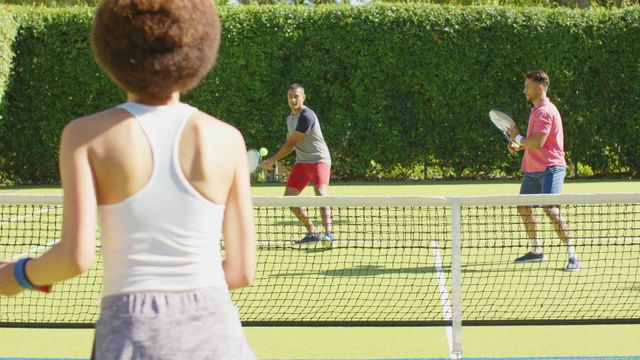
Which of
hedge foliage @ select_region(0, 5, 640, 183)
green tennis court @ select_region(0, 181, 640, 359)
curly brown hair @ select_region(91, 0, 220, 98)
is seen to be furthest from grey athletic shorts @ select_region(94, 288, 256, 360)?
hedge foliage @ select_region(0, 5, 640, 183)

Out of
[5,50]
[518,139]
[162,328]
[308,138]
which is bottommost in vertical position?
[308,138]

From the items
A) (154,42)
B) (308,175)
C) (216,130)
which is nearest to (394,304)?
(308,175)

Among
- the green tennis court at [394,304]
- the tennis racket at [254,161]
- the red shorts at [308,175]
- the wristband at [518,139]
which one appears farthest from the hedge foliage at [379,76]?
the wristband at [518,139]

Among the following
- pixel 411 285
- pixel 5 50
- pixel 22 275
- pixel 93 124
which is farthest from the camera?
pixel 5 50

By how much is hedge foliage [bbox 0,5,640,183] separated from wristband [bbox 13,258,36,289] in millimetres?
16274

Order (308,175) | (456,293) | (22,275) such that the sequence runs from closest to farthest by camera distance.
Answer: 1. (22,275)
2. (456,293)
3. (308,175)

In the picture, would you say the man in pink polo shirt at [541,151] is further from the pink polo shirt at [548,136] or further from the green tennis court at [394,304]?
the green tennis court at [394,304]

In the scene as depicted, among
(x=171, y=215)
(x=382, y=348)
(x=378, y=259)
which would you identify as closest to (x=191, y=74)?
(x=171, y=215)

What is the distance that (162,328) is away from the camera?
1.92 m

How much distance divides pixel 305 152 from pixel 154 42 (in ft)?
24.8

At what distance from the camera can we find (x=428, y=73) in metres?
18.5

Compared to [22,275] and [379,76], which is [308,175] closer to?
[22,275]

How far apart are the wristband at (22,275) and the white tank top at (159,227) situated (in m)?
0.19

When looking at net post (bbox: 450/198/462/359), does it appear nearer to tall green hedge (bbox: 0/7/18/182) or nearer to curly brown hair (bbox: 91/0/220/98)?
curly brown hair (bbox: 91/0/220/98)
